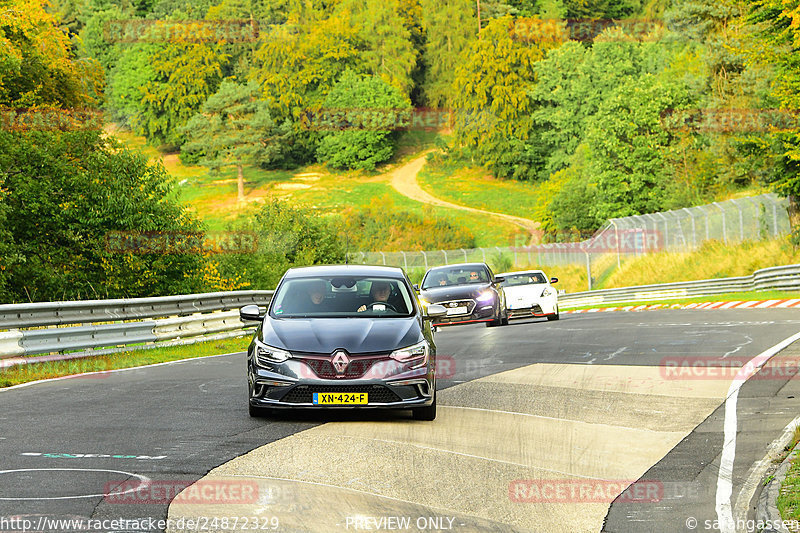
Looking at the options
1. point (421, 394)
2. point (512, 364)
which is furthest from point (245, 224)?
point (421, 394)

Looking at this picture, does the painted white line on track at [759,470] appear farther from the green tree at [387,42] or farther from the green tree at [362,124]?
the green tree at [387,42]

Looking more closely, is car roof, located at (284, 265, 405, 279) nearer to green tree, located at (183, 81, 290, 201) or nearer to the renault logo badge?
the renault logo badge

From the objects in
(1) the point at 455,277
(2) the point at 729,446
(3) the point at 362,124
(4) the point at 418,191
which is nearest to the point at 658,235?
(1) the point at 455,277

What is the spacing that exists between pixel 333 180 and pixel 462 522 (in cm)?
12046

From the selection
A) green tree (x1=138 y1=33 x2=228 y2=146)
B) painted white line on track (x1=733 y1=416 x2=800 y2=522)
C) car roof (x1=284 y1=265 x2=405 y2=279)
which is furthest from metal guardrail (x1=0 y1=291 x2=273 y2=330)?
green tree (x1=138 y1=33 x2=228 y2=146)

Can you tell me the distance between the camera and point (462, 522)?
249 inches

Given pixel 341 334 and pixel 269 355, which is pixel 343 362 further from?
pixel 269 355

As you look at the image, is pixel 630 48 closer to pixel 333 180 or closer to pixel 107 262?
pixel 333 180

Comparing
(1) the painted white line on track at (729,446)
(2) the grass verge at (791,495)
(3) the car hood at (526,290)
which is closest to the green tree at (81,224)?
(3) the car hood at (526,290)

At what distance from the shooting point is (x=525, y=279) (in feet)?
103

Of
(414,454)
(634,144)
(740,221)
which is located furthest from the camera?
(634,144)

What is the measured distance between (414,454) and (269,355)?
82.9 inches

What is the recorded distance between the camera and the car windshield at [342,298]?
11.0 metres

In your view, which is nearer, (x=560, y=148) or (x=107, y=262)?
(x=107, y=262)
